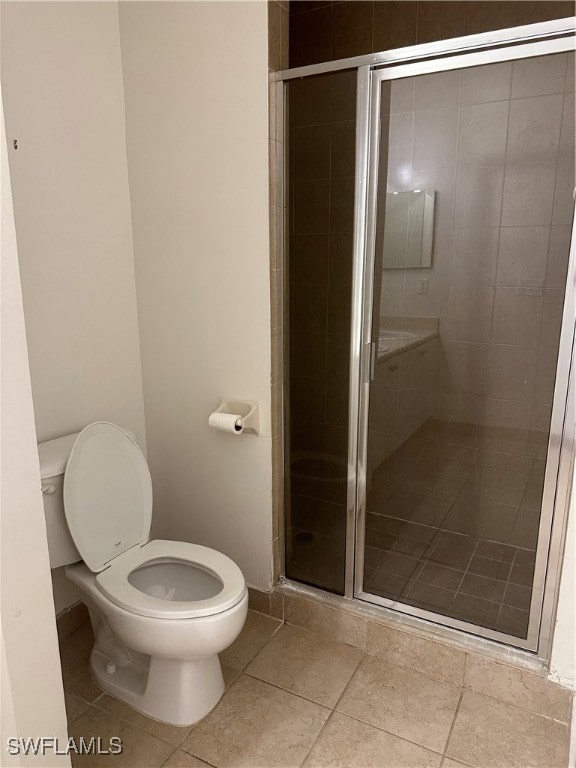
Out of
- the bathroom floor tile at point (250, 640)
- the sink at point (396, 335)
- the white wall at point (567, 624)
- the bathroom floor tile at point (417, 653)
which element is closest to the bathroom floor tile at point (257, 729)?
the bathroom floor tile at point (250, 640)

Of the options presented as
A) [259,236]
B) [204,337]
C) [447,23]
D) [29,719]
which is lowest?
[29,719]

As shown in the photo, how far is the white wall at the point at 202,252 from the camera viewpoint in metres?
1.85

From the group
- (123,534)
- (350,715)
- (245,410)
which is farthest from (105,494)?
(350,715)

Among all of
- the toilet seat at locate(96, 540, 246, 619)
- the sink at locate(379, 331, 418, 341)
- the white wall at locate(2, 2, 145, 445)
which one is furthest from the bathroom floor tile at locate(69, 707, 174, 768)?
the sink at locate(379, 331, 418, 341)

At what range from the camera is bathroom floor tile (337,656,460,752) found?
5.46 ft

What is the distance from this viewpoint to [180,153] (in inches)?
78.0

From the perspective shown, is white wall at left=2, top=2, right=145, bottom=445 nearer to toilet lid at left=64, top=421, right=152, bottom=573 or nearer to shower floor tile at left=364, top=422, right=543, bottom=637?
toilet lid at left=64, top=421, right=152, bottom=573

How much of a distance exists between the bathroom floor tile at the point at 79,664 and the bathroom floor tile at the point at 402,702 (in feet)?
2.80

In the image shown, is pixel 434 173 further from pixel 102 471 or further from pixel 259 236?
pixel 102 471

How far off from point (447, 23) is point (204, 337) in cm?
167

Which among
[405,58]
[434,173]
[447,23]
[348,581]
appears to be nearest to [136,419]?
[348,581]

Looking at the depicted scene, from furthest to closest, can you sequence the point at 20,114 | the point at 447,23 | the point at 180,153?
the point at 447,23
the point at 180,153
the point at 20,114

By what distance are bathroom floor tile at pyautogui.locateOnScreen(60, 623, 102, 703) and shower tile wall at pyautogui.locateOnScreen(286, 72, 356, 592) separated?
82cm

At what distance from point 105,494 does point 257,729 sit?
891 millimetres
